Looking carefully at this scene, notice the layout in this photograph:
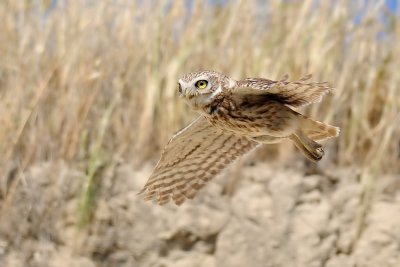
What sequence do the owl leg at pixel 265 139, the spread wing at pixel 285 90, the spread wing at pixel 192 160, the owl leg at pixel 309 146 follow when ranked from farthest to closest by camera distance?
the spread wing at pixel 192 160 < the owl leg at pixel 265 139 < the owl leg at pixel 309 146 < the spread wing at pixel 285 90

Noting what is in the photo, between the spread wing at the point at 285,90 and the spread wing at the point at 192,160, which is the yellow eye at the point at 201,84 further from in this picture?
the spread wing at the point at 192,160

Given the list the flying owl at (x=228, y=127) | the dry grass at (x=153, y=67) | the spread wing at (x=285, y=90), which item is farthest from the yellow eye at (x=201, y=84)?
the dry grass at (x=153, y=67)

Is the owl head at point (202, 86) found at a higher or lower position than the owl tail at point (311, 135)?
higher

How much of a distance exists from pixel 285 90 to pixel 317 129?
0.52m

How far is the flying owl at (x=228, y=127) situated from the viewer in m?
3.24

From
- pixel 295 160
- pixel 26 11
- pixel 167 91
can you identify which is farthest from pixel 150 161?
pixel 26 11

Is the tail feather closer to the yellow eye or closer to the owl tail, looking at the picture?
the owl tail

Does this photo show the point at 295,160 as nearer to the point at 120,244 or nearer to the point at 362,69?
the point at 362,69

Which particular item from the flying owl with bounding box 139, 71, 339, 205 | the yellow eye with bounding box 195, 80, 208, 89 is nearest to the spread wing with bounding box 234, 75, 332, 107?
the flying owl with bounding box 139, 71, 339, 205

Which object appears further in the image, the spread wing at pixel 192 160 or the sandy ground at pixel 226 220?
the sandy ground at pixel 226 220

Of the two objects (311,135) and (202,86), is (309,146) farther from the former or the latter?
(202,86)

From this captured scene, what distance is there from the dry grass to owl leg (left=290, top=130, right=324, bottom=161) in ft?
6.19

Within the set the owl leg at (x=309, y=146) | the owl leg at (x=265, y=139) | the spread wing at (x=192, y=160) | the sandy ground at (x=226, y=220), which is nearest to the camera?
the owl leg at (x=309, y=146)

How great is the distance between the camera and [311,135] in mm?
3639
